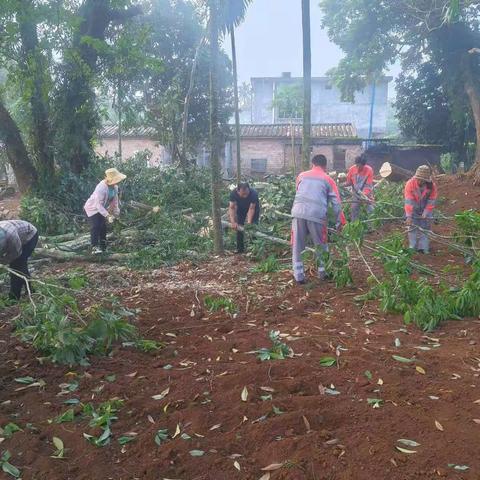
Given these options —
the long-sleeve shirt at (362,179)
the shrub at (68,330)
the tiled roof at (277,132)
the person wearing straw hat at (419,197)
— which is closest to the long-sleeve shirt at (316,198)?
the person wearing straw hat at (419,197)

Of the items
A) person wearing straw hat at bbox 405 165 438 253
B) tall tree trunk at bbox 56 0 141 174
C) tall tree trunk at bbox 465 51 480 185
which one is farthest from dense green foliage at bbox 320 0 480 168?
person wearing straw hat at bbox 405 165 438 253

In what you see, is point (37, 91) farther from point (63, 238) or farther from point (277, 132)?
point (277, 132)

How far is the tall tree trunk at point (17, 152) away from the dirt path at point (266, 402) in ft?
26.6

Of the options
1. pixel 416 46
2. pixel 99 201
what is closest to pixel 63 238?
pixel 99 201

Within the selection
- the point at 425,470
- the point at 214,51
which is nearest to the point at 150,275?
the point at 214,51

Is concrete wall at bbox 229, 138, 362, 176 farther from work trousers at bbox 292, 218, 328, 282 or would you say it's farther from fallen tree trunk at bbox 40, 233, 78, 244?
work trousers at bbox 292, 218, 328, 282

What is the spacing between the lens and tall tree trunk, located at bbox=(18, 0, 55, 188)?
10.3 metres

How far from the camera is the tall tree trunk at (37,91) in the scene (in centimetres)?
1030

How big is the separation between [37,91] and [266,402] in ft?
35.5

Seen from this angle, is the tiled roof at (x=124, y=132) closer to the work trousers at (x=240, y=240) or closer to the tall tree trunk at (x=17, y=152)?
the tall tree trunk at (x=17, y=152)

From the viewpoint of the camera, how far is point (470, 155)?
21297 mm

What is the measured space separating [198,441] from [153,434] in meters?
0.30

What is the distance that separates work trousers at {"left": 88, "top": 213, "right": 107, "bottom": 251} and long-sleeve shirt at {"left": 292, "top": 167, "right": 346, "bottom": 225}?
3.52 m

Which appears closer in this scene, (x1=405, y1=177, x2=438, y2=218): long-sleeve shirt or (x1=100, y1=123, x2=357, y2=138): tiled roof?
(x1=405, y1=177, x2=438, y2=218): long-sleeve shirt
